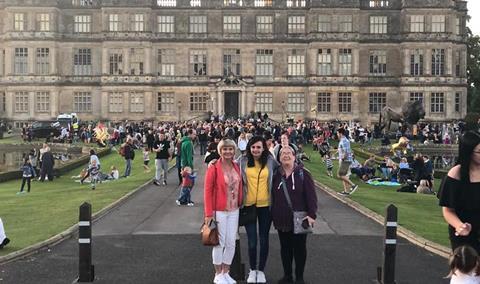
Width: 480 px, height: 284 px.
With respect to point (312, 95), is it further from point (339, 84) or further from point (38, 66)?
point (38, 66)

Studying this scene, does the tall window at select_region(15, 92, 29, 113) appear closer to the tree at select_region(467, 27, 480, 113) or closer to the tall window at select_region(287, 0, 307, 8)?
the tall window at select_region(287, 0, 307, 8)

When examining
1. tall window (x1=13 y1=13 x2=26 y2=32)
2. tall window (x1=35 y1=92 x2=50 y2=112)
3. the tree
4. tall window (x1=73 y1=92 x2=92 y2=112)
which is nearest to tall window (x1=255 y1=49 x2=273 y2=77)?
tall window (x1=73 y1=92 x2=92 y2=112)

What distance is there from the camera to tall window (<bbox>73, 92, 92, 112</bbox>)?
260ft

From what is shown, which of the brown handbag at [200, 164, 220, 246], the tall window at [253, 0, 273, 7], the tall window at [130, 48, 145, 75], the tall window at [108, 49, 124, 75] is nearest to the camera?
the brown handbag at [200, 164, 220, 246]

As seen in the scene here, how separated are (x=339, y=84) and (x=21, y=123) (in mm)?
36845

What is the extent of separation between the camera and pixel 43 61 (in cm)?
7825

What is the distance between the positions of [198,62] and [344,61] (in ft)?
54.8

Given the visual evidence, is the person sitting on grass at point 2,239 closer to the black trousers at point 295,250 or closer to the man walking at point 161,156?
the black trousers at point 295,250

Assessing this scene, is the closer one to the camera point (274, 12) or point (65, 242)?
point (65, 242)

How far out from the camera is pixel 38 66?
257 feet

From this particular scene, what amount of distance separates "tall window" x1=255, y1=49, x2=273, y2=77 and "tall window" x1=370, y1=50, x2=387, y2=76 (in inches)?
461

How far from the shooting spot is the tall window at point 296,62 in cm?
7844

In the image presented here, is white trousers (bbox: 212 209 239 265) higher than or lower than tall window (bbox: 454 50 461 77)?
lower

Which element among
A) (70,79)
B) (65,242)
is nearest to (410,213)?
(65,242)
